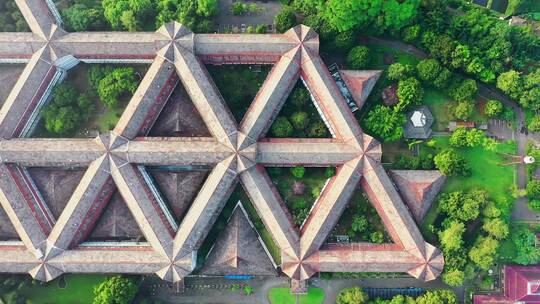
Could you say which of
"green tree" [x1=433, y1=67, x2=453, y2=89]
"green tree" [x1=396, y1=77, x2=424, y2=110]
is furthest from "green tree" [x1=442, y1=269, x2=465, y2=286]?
"green tree" [x1=433, y1=67, x2=453, y2=89]

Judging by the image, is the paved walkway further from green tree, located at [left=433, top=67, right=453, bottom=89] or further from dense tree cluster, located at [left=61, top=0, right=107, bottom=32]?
dense tree cluster, located at [left=61, top=0, right=107, bottom=32]

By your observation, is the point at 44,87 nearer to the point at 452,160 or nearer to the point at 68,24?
the point at 68,24

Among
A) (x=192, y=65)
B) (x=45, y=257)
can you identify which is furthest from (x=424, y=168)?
(x=45, y=257)

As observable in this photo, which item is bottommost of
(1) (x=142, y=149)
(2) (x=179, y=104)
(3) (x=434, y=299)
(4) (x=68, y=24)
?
(3) (x=434, y=299)

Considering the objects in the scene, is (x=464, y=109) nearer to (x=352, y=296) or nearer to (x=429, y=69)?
(x=429, y=69)

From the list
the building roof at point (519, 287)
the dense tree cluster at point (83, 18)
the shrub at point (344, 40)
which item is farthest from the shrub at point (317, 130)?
the dense tree cluster at point (83, 18)

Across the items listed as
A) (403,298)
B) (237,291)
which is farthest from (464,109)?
(237,291)
